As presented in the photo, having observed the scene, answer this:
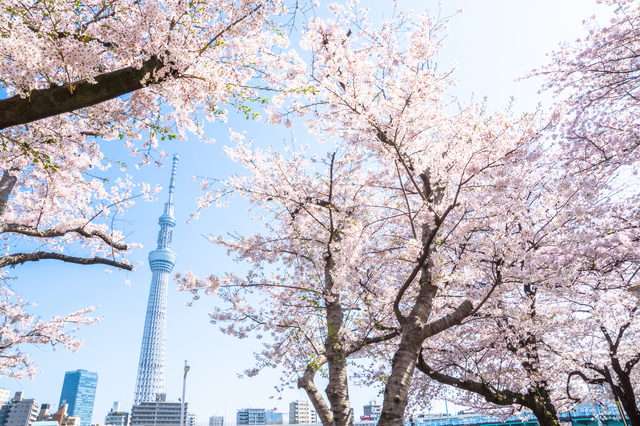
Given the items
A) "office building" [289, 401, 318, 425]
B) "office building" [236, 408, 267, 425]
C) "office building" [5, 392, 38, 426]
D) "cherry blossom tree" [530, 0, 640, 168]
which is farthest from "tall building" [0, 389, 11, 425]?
"cherry blossom tree" [530, 0, 640, 168]

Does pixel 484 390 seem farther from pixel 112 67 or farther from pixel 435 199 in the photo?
pixel 112 67

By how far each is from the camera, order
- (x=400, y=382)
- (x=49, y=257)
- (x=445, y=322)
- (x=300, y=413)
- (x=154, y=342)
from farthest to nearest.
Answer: (x=300, y=413) → (x=154, y=342) → (x=49, y=257) → (x=445, y=322) → (x=400, y=382)

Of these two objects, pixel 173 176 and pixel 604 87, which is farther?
pixel 173 176

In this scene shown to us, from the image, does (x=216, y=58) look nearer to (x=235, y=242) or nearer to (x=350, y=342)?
(x=235, y=242)

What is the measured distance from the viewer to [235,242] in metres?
7.41

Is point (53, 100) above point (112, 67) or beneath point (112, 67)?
beneath

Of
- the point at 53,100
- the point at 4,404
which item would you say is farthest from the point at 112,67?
the point at 4,404

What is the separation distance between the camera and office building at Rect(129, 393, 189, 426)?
96.1 meters

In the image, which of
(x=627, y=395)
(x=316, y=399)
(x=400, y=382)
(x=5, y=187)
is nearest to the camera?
(x=400, y=382)

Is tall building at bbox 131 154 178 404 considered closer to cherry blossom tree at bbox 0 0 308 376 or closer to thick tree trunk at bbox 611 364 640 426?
cherry blossom tree at bbox 0 0 308 376

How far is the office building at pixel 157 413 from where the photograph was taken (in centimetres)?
9612

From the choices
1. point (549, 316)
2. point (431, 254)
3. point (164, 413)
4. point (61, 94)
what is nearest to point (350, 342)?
point (431, 254)

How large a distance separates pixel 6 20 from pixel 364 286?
620cm

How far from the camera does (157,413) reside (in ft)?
329
